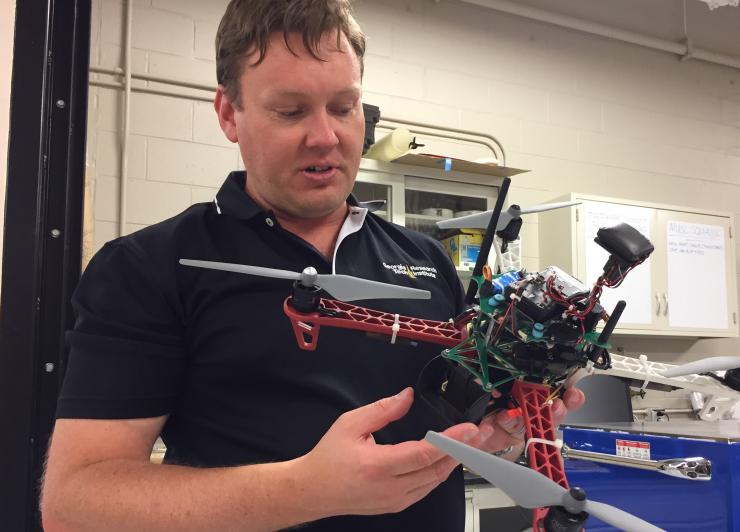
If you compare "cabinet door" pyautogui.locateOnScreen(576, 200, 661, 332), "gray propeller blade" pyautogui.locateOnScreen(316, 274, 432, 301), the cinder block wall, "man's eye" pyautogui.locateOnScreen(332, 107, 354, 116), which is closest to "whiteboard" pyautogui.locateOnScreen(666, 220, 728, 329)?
"cabinet door" pyautogui.locateOnScreen(576, 200, 661, 332)

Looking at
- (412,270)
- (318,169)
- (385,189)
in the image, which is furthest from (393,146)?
(318,169)

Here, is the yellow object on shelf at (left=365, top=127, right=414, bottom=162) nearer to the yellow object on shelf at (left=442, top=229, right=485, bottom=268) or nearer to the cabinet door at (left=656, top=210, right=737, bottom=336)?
the yellow object on shelf at (left=442, top=229, right=485, bottom=268)

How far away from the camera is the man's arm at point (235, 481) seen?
67cm

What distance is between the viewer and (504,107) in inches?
133

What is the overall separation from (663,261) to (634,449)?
172 cm

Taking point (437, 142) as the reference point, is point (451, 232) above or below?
below

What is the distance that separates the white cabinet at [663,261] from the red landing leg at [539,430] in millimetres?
2234

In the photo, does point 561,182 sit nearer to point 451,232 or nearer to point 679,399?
point 451,232

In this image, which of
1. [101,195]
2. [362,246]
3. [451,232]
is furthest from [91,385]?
[451,232]

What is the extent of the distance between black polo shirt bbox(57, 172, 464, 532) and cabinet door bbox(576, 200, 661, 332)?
223 centimetres

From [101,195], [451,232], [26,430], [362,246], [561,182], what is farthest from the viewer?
[561,182]

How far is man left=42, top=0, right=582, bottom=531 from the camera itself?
2.40 ft

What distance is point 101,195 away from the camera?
256cm

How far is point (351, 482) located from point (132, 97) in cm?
243
